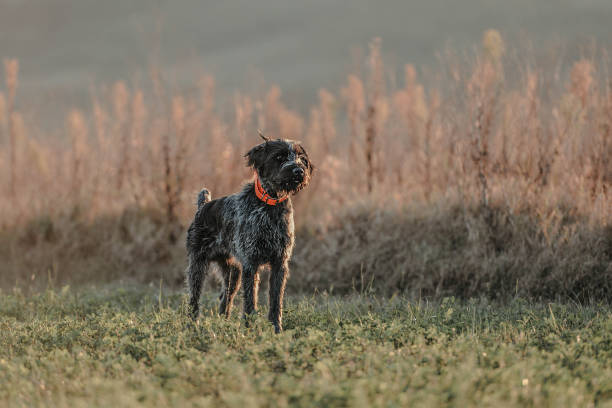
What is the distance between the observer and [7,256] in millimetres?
13156

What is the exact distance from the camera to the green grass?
4059 millimetres

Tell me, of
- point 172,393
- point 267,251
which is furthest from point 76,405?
point 267,251

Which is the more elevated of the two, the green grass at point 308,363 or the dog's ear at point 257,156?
the dog's ear at point 257,156

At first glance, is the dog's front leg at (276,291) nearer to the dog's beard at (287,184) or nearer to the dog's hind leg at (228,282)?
the dog's beard at (287,184)

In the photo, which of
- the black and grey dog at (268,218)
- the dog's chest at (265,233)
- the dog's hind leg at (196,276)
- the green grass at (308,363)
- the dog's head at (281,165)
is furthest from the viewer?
the dog's hind leg at (196,276)

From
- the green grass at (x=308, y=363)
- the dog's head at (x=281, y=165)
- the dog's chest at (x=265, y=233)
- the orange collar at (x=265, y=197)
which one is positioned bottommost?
the green grass at (x=308, y=363)

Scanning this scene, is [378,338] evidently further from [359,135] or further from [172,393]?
[359,135]

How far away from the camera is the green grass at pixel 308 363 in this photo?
4.06 m

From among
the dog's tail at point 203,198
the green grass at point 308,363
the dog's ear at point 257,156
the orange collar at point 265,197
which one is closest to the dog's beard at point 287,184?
the orange collar at point 265,197

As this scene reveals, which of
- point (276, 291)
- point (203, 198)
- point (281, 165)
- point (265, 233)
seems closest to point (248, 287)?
point (276, 291)

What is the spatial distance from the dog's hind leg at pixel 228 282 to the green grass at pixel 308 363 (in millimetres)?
713

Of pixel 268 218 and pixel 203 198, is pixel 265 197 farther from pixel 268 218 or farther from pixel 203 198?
pixel 203 198

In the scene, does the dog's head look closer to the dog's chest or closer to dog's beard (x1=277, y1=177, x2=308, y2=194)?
dog's beard (x1=277, y1=177, x2=308, y2=194)

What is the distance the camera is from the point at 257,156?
6.51m
